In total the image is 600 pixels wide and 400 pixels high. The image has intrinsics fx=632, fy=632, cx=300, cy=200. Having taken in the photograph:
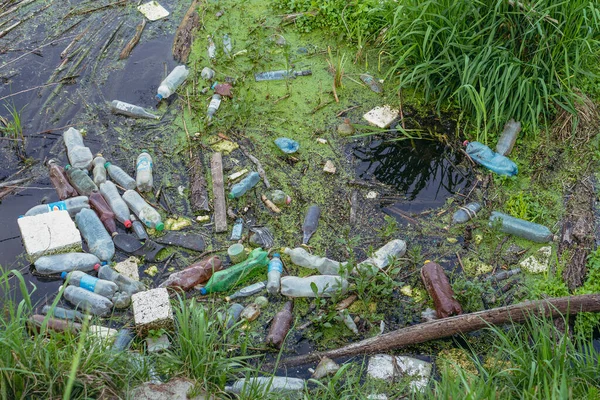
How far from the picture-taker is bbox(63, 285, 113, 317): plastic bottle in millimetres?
3760

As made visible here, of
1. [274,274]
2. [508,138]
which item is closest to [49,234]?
[274,274]

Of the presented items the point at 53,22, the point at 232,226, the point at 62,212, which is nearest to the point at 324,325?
the point at 232,226

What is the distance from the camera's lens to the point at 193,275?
395cm

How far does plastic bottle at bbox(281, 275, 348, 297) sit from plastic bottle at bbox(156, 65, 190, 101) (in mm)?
2070

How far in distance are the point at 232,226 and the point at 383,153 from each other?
1362 millimetres

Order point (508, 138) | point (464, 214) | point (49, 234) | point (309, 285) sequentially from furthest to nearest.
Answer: point (508, 138)
point (464, 214)
point (49, 234)
point (309, 285)

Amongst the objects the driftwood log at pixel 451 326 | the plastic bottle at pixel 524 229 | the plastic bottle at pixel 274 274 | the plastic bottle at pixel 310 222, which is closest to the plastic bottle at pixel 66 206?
the plastic bottle at pixel 274 274

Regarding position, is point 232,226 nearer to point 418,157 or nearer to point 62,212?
point 62,212

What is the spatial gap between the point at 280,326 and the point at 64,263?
57.1 inches

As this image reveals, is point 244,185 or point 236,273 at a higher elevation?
point 244,185

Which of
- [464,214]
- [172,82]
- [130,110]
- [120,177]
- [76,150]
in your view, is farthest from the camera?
[172,82]

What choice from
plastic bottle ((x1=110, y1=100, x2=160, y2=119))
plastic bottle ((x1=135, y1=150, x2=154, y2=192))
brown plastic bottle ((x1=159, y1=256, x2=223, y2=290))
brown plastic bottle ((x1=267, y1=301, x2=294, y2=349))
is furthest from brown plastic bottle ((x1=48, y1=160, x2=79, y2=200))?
brown plastic bottle ((x1=267, y1=301, x2=294, y2=349))

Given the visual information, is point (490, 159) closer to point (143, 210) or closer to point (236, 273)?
point (236, 273)

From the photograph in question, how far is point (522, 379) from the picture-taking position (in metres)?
3.12
